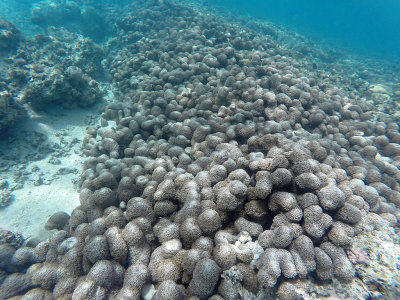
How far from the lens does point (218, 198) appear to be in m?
3.22

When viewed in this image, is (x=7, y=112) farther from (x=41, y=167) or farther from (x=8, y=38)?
(x=8, y=38)

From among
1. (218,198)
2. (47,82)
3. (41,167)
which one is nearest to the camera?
(218,198)

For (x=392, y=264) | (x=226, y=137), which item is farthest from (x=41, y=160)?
(x=392, y=264)

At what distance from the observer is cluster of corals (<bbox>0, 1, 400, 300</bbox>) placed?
105 inches

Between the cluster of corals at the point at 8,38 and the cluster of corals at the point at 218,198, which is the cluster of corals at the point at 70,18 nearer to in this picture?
the cluster of corals at the point at 8,38

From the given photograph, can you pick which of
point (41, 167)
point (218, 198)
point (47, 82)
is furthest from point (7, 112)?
point (218, 198)

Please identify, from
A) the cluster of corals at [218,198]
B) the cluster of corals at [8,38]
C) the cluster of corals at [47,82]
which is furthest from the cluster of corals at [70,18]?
the cluster of corals at [218,198]

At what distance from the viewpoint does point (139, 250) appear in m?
2.95

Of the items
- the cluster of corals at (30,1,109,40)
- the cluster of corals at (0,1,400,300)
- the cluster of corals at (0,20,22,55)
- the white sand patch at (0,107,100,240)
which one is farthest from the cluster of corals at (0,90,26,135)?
the cluster of corals at (30,1,109,40)

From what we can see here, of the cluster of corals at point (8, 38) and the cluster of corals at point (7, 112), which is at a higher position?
the cluster of corals at point (8, 38)

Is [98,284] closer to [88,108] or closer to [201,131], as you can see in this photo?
[201,131]

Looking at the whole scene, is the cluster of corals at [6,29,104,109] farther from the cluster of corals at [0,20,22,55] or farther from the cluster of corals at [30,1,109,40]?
the cluster of corals at [30,1,109,40]

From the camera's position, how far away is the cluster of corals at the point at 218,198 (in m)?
2.67

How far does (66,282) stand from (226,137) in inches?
153
